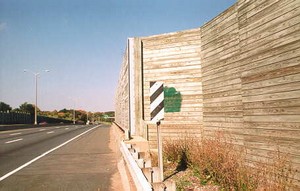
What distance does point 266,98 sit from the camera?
255 inches

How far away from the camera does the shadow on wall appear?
10922 millimetres

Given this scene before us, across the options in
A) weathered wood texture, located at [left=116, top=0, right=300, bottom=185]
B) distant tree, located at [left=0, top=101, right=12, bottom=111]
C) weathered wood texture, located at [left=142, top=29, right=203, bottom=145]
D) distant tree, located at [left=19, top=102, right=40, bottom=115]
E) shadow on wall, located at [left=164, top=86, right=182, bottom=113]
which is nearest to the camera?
weathered wood texture, located at [left=116, top=0, right=300, bottom=185]

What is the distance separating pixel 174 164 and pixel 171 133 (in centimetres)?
239

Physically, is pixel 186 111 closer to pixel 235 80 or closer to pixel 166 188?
pixel 235 80

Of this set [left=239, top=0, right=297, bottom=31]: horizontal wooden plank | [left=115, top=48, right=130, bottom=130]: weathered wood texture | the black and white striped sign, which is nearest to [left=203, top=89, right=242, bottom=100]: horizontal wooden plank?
[left=239, top=0, right=297, bottom=31]: horizontal wooden plank

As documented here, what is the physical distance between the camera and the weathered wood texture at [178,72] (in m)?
10.6

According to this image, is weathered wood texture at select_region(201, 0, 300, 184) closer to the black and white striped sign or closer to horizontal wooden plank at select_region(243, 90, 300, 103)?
horizontal wooden plank at select_region(243, 90, 300, 103)

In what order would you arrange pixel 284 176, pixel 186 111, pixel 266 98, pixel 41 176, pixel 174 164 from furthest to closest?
pixel 186 111 → pixel 174 164 → pixel 41 176 → pixel 266 98 → pixel 284 176

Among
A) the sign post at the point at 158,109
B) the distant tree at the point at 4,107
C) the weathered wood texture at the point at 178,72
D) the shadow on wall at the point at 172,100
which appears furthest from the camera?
the distant tree at the point at 4,107

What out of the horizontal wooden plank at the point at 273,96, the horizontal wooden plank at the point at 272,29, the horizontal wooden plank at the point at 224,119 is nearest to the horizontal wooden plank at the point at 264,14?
the horizontal wooden plank at the point at 272,29

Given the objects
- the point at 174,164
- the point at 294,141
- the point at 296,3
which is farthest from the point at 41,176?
the point at 296,3

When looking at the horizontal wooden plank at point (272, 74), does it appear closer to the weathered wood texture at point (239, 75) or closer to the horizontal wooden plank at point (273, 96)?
the weathered wood texture at point (239, 75)

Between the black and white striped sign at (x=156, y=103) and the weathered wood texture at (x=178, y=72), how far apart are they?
4.71 metres

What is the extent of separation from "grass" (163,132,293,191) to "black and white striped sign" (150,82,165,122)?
1634mm
